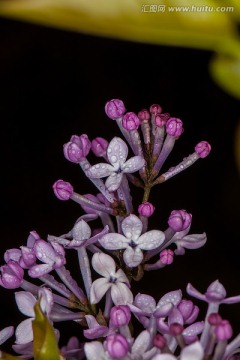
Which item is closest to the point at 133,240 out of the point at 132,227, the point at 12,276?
the point at 132,227

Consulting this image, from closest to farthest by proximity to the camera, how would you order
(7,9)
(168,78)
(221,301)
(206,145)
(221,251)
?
(221,301) < (206,145) < (7,9) < (221,251) < (168,78)

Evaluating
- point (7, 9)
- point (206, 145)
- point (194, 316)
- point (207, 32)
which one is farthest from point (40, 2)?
point (194, 316)

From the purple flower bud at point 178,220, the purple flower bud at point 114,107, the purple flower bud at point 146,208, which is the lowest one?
the purple flower bud at point 178,220

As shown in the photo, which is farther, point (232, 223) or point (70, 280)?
point (232, 223)

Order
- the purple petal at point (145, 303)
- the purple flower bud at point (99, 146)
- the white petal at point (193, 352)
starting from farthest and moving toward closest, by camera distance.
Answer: the purple flower bud at point (99, 146), the purple petal at point (145, 303), the white petal at point (193, 352)

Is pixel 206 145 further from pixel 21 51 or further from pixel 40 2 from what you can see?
pixel 21 51

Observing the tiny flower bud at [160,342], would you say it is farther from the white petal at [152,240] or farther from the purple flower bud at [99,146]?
the purple flower bud at [99,146]

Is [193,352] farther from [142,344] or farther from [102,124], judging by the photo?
[102,124]

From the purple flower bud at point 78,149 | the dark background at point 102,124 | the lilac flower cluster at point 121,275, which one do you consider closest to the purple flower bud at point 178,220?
the lilac flower cluster at point 121,275
